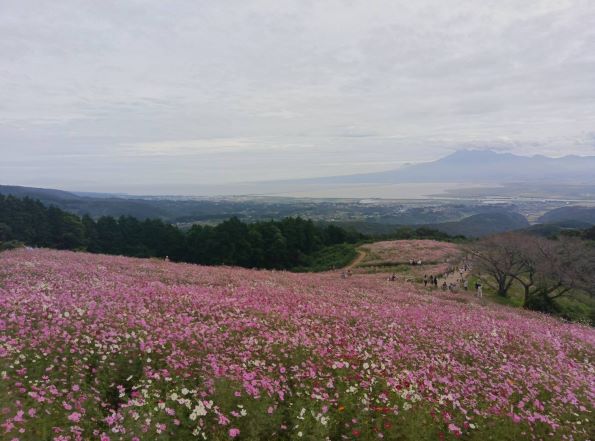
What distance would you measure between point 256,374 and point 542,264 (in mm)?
27792

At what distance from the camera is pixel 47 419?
571cm

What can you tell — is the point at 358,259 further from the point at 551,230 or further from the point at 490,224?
the point at 490,224

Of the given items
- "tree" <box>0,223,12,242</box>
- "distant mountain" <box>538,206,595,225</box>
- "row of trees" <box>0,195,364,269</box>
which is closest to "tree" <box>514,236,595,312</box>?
"row of trees" <box>0,195,364,269</box>

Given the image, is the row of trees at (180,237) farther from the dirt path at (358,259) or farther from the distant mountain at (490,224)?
the distant mountain at (490,224)

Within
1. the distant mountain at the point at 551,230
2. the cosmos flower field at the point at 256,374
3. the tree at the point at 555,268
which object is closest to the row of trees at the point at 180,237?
the distant mountain at the point at 551,230

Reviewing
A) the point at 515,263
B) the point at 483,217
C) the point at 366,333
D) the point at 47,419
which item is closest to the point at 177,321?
the point at 47,419

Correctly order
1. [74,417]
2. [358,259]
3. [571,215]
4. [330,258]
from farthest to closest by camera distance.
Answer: [571,215] < [330,258] < [358,259] < [74,417]

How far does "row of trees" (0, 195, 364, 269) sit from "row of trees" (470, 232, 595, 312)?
Result: 30.1 meters

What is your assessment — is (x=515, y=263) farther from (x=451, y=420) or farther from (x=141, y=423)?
(x=141, y=423)

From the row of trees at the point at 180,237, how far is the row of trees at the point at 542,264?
3014 cm

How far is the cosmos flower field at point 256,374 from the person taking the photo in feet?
20.4

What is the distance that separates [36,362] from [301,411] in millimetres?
4851

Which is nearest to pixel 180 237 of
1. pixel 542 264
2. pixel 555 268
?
pixel 542 264

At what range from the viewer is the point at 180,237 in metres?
67.3
